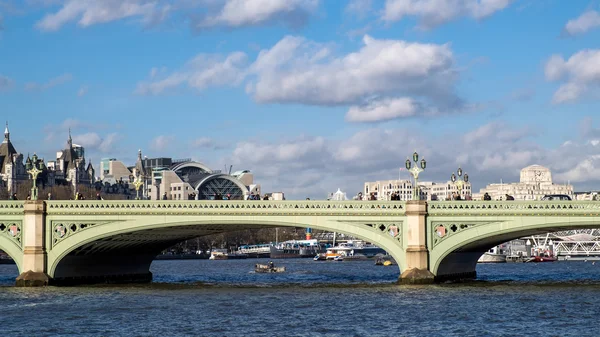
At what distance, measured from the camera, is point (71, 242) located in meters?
76.7

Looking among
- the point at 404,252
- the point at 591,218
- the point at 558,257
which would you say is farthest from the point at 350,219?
the point at 558,257

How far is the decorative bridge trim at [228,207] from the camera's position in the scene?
7475 centimetres

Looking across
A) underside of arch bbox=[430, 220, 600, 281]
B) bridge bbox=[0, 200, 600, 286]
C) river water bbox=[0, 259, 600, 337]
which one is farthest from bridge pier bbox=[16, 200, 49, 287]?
underside of arch bbox=[430, 220, 600, 281]

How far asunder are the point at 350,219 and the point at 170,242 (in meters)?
22.9

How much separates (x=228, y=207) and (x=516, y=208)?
59.5 ft

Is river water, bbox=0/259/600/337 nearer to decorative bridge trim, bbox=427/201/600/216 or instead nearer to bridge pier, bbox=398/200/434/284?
bridge pier, bbox=398/200/434/284

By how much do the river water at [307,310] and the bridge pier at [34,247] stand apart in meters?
1.24

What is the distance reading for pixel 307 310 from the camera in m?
63.3

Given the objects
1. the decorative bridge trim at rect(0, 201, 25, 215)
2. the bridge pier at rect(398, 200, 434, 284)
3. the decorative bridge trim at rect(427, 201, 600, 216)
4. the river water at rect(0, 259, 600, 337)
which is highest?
the decorative bridge trim at rect(0, 201, 25, 215)

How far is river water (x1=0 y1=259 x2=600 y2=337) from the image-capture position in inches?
2164

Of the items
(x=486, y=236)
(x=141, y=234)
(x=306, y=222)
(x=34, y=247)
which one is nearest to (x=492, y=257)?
(x=486, y=236)

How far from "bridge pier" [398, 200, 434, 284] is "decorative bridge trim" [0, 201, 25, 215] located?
25044mm

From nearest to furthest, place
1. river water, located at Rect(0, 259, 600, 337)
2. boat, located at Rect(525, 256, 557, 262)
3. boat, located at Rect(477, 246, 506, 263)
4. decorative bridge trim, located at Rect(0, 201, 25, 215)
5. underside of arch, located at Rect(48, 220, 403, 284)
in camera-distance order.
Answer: river water, located at Rect(0, 259, 600, 337) < underside of arch, located at Rect(48, 220, 403, 284) < decorative bridge trim, located at Rect(0, 201, 25, 215) < boat, located at Rect(477, 246, 506, 263) < boat, located at Rect(525, 256, 557, 262)

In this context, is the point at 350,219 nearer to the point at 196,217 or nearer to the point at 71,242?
the point at 196,217
